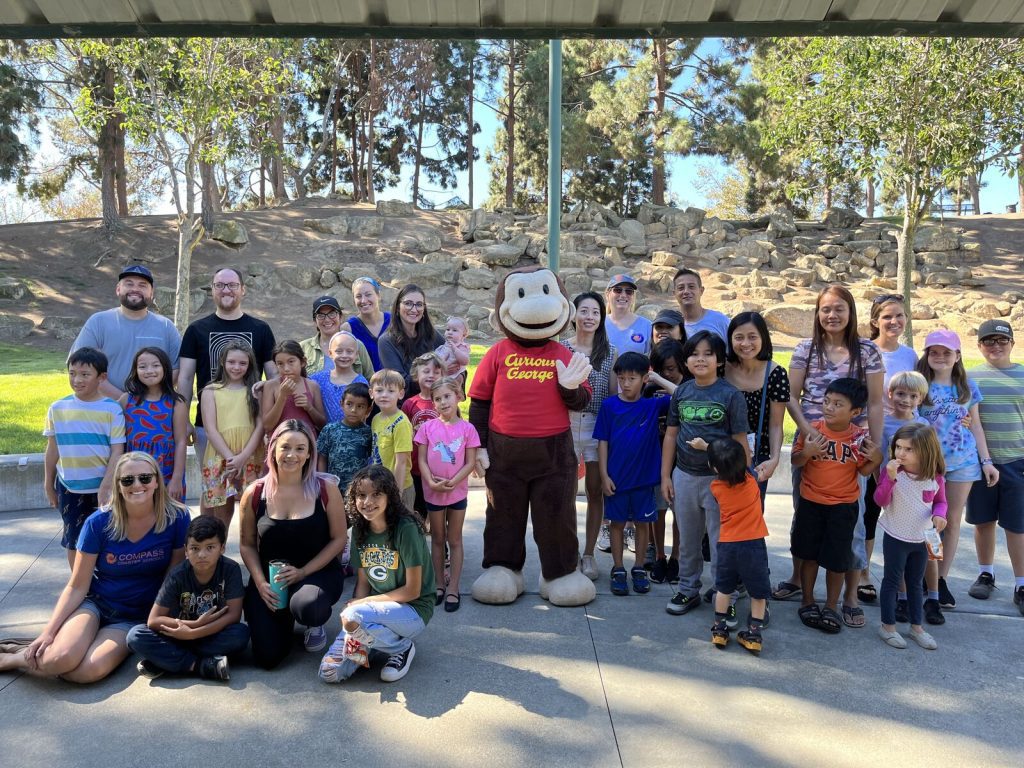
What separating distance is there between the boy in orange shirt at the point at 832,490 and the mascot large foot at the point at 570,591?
3.62 feet

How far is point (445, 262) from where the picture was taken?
866 inches

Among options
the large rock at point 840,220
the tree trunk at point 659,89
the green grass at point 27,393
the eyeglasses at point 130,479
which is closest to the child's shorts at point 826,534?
the eyeglasses at point 130,479

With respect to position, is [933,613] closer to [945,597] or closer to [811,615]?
[945,597]

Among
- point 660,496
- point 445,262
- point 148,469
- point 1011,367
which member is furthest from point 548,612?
point 445,262

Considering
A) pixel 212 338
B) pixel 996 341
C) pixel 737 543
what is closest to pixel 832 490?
pixel 737 543

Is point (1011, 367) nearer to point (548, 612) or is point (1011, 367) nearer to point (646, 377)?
point (646, 377)

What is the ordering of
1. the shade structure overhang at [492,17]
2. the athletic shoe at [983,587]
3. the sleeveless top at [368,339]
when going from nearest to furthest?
the shade structure overhang at [492,17] → the athletic shoe at [983,587] → the sleeveless top at [368,339]

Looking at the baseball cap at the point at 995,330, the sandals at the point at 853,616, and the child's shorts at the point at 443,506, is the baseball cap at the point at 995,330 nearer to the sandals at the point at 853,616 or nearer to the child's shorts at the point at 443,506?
the sandals at the point at 853,616

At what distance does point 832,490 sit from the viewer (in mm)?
3889

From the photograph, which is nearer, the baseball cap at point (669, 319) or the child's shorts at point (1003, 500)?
the child's shorts at point (1003, 500)

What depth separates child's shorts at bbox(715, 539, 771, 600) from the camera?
367cm

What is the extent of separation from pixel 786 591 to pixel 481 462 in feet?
6.10

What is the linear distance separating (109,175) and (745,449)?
76.8 ft

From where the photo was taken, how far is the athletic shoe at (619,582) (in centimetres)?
427
